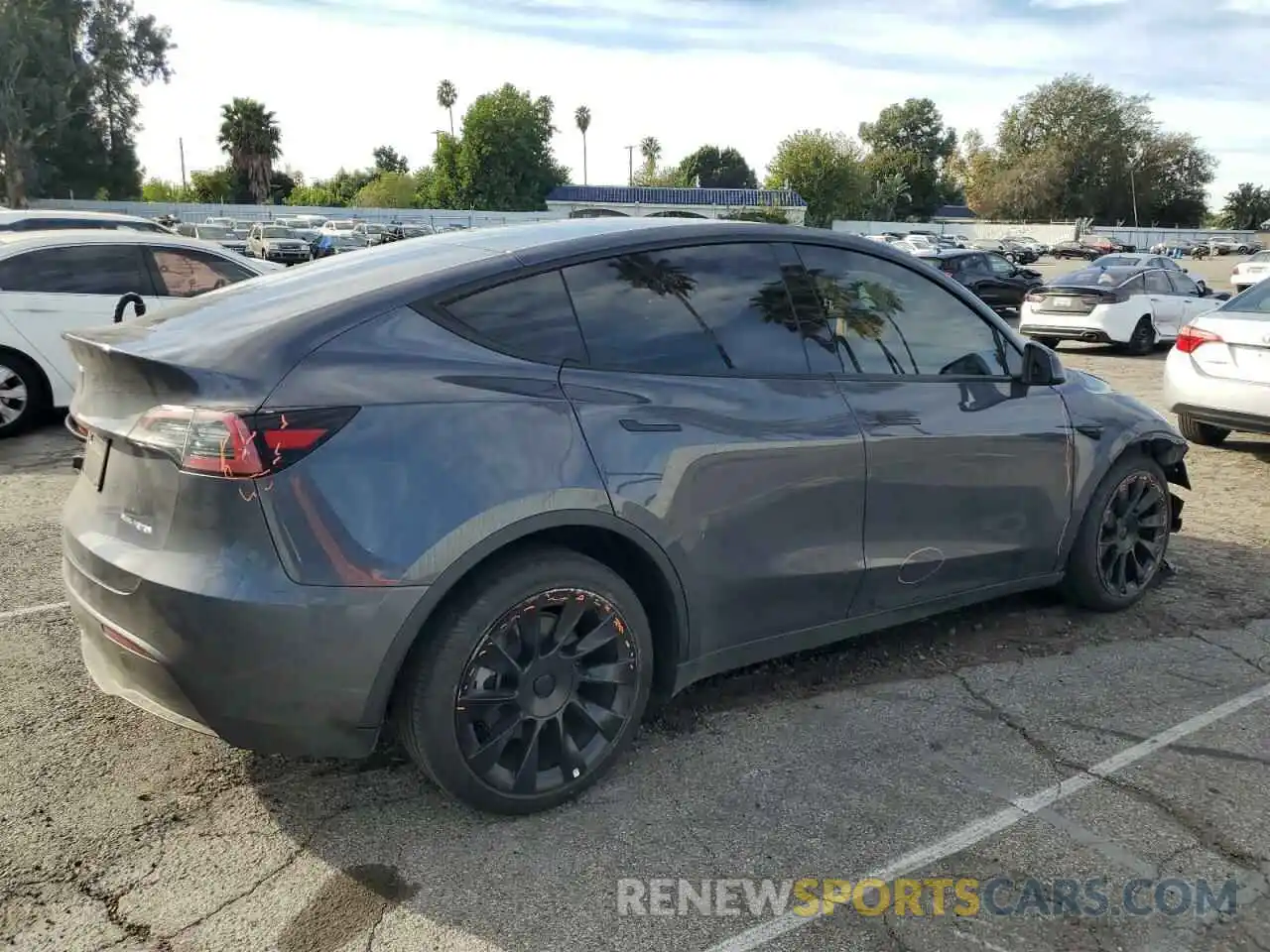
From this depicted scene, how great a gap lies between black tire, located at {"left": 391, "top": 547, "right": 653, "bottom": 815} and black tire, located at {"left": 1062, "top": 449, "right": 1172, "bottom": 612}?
2409mm

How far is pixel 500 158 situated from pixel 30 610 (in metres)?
82.4

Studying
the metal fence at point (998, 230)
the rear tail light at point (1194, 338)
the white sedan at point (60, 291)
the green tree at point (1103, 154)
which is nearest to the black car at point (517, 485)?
the rear tail light at point (1194, 338)

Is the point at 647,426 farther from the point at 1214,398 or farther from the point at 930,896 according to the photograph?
the point at 1214,398

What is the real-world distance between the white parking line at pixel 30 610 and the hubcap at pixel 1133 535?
4.66 m

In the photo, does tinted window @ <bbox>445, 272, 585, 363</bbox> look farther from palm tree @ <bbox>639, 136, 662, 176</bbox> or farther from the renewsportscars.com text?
palm tree @ <bbox>639, 136, 662, 176</bbox>

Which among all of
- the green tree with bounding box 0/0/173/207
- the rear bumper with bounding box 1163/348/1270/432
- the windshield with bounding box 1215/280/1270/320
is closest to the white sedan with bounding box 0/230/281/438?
the rear bumper with bounding box 1163/348/1270/432

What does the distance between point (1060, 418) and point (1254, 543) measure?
2.57 m

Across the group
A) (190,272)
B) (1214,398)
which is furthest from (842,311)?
(190,272)

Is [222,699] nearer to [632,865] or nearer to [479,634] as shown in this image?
[479,634]

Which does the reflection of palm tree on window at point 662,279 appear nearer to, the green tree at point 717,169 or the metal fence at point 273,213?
the metal fence at point 273,213

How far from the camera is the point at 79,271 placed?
28.0 feet

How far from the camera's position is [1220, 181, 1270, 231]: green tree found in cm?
11338

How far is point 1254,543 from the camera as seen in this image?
237 inches

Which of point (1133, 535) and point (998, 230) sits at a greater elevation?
point (998, 230)
